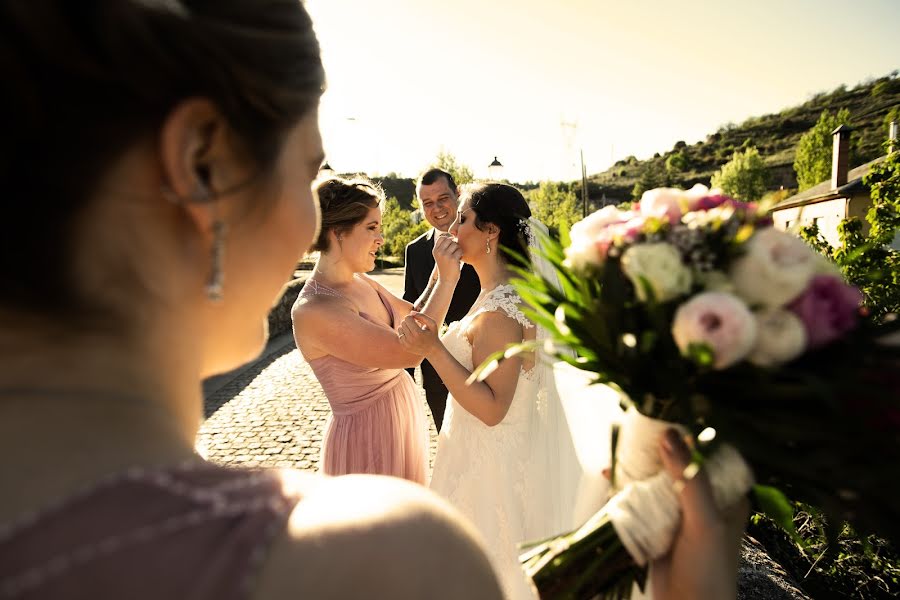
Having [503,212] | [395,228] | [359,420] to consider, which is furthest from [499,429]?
[395,228]

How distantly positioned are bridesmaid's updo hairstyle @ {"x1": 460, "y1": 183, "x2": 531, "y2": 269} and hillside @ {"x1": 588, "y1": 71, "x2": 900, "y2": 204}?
83993mm

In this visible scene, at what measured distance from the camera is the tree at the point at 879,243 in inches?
148

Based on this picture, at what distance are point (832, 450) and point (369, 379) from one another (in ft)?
8.83

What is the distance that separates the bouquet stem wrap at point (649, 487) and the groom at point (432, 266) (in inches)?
167

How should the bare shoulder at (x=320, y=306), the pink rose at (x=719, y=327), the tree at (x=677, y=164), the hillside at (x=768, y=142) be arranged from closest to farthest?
the pink rose at (x=719, y=327), the bare shoulder at (x=320, y=306), the hillside at (x=768, y=142), the tree at (x=677, y=164)

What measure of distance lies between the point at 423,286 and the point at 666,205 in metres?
5.15

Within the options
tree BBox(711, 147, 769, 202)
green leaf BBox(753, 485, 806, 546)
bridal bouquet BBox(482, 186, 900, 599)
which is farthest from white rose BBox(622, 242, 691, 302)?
tree BBox(711, 147, 769, 202)

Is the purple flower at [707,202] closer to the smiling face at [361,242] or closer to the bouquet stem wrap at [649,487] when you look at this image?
the bouquet stem wrap at [649,487]

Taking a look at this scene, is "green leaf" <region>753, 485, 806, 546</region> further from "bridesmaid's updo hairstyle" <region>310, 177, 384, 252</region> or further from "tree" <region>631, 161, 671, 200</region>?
"tree" <region>631, 161, 671, 200</region>

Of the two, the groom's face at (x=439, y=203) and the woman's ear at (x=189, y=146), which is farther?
the groom's face at (x=439, y=203)

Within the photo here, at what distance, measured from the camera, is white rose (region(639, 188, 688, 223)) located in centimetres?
141

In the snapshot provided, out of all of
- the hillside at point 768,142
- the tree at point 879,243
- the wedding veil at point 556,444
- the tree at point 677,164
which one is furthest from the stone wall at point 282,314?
the tree at point 677,164

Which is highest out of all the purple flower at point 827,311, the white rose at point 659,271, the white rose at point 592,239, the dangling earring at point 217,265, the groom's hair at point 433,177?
the groom's hair at point 433,177

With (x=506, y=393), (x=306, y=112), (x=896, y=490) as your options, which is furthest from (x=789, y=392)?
(x=506, y=393)
